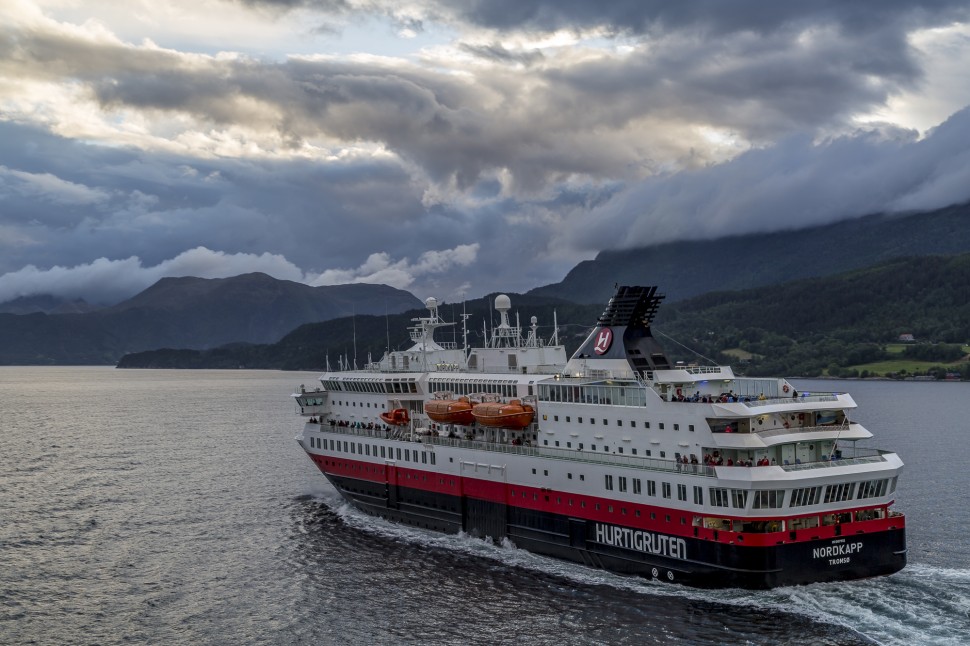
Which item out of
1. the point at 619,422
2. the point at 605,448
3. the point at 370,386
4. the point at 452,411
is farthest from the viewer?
the point at 370,386

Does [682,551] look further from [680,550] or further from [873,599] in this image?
[873,599]

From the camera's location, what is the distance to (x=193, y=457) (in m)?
77.1

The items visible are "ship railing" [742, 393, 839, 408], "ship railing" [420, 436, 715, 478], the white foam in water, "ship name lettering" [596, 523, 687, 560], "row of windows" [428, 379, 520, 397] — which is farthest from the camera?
"row of windows" [428, 379, 520, 397]

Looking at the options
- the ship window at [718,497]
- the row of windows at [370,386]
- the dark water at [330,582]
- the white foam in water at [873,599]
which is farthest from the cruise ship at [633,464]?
the dark water at [330,582]

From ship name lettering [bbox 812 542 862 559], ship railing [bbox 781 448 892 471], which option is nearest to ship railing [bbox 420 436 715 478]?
ship railing [bbox 781 448 892 471]

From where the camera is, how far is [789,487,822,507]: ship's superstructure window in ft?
108

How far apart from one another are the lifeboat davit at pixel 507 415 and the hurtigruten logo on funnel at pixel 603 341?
438cm

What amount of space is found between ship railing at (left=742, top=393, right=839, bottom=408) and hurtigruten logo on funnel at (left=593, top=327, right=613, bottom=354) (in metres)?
A: 7.61

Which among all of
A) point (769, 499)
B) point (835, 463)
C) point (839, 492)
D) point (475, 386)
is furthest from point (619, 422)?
point (475, 386)

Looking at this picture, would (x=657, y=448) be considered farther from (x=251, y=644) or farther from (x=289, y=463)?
(x=289, y=463)

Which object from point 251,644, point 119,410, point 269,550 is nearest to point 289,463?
point 269,550

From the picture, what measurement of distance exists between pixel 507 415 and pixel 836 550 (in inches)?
621

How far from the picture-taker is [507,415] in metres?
42.4

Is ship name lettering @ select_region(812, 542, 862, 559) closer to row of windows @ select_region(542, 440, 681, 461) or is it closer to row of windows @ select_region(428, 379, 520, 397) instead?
row of windows @ select_region(542, 440, 681, 461)
